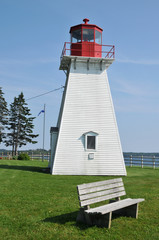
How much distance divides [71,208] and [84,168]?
9960 mm

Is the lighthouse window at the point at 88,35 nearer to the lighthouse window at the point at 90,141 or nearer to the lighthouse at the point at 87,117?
the lighthouse at the point at 87,117

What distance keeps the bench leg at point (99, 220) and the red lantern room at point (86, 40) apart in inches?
566

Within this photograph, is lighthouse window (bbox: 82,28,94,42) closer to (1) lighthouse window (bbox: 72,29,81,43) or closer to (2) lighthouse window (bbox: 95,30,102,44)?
(2) lighthouse window (bbox: 95,30,102,44)

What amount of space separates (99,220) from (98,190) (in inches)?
28.5

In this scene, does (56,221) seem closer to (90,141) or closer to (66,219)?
(66,219)

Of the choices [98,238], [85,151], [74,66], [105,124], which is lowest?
[98,238]

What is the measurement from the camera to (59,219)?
6.73 metres

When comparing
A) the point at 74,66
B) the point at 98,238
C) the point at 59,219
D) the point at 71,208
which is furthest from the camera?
the point at 74,66

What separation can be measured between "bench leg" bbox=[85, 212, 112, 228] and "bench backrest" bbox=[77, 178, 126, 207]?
344 millimetres

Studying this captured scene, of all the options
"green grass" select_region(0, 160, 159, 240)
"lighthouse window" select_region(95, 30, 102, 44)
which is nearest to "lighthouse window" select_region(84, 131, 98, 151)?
"lighthouse window" select_region(95, 30, 102, 44)

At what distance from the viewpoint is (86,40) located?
755 inches

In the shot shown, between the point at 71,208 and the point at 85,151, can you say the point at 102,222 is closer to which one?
the point at 71,208

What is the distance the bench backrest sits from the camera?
613 centimetres

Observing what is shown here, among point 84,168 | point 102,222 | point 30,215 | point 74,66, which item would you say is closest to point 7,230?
point 30,215
